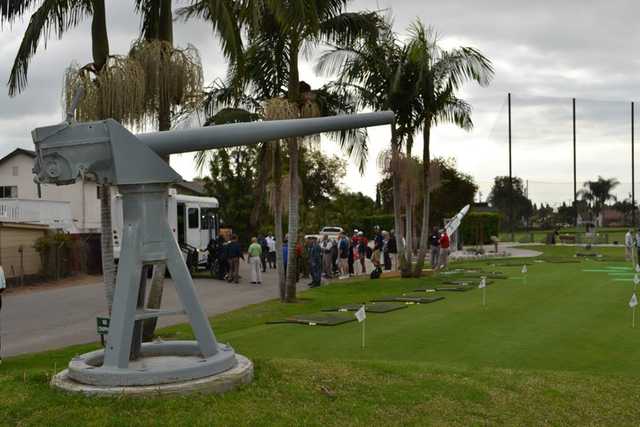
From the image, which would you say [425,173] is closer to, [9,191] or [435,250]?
[435,250]

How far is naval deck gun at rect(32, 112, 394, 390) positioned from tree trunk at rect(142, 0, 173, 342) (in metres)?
4.48

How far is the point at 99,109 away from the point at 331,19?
9.15 metres

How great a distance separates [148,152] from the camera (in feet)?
25.8

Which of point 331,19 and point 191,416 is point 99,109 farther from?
point 331,19

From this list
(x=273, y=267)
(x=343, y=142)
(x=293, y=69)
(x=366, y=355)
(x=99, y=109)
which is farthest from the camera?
(x=273, y=267)

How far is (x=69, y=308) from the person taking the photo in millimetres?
21453

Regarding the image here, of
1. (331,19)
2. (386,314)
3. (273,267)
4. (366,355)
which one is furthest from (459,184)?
(366,355)

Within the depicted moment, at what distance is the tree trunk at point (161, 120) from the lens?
13.2 meters

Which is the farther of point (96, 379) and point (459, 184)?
point (459, 184)

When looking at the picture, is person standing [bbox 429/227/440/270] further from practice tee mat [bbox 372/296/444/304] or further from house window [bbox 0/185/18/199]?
house window [bbox 0/185/18/199]

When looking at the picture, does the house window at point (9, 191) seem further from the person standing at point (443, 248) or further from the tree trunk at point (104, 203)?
the tree trunk at point (104, 203)

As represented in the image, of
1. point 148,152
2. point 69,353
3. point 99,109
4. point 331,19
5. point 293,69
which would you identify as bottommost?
point 69,353

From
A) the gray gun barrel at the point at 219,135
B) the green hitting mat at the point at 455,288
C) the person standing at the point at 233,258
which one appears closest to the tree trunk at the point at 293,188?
the green hitting mat at the point at 455,288

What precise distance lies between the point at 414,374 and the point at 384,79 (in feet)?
61.4
